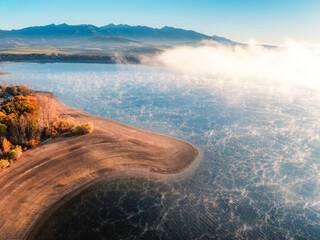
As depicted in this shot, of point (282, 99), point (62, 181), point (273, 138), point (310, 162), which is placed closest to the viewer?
point (62, 181)

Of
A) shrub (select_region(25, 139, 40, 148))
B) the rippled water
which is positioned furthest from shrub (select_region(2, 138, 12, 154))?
the rippled water

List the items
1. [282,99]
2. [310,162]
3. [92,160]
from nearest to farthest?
[92,160] < [310,162] < [282,99]

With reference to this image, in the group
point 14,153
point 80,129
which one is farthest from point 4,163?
point 80,129

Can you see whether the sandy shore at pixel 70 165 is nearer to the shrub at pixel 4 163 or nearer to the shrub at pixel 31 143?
the shrub at pixel 4 163

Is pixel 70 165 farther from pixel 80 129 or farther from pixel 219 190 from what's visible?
pixel 219 190

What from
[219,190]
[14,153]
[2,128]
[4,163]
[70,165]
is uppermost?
[2,128]

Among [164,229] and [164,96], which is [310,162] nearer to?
[164,229]

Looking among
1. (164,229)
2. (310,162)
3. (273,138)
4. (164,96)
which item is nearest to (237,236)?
(164,229)

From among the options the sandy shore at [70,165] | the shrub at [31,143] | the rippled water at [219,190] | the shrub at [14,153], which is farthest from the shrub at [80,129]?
the rippled water at [219,190]
